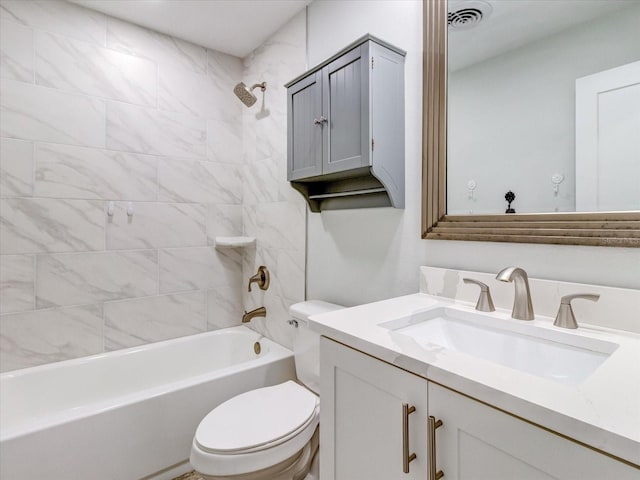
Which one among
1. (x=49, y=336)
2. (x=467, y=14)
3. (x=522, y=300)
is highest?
(x=467, y=14)

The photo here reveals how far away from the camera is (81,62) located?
1.99 m

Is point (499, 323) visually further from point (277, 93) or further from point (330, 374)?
point (277, 93)

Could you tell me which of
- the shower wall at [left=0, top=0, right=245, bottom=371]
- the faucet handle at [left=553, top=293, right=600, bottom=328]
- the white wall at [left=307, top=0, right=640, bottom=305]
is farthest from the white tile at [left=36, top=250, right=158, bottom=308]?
the faucet handle at [left=553, top=293, right=600, bottom=328]

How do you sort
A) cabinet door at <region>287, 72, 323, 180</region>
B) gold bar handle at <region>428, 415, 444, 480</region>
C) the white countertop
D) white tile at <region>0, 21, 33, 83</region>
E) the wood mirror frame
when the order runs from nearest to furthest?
1. the white countertop
2. gold bar handle at <region>428, 415, 444, 480</region>
3. the wood mirror frame
4. cabinet door at <region>287, 72, 323, 180</region>
5. white tile at <region>0, 21, 33, 83</region>

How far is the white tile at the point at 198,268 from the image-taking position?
2291mm

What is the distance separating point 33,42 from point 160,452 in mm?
2228

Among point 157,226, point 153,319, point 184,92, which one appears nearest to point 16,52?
point 184,92

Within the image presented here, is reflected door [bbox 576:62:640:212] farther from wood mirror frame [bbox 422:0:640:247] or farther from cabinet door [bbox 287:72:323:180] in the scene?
cabinet door [bbox 287:72:323:180]

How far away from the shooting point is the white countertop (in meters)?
0.49

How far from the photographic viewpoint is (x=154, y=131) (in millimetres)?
2234

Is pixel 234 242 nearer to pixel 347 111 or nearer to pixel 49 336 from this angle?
pixel 49 336

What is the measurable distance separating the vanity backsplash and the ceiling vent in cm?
88

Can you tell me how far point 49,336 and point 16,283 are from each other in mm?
335

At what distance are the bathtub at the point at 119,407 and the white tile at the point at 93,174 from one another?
96 centimetres
